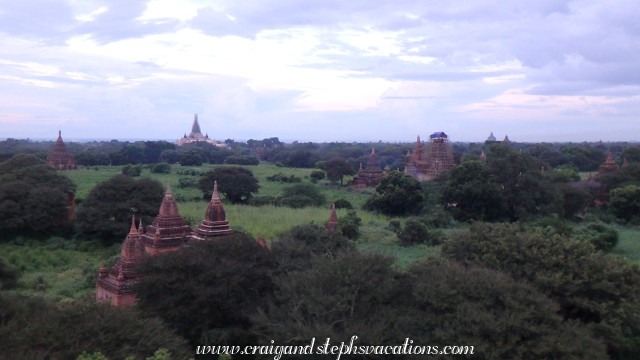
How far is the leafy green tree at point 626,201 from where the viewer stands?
3547cm

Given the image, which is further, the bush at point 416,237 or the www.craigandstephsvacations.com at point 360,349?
the bush at point 416,237

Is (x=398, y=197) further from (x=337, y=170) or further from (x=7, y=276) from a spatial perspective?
(x=7, y=276)

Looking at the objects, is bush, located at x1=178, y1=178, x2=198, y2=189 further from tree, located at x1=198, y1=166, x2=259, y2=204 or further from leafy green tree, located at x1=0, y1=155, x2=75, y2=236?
leafy green tree, located at x1=0, y1=155, x2=75, y2=236

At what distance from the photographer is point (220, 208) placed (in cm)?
1898

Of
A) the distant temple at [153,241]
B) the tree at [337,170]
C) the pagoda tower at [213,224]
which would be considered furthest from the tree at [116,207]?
the tree at [337,170]

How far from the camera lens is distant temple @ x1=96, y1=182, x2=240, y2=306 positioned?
16.8m

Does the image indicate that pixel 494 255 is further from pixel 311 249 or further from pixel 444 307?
pixel 311 249

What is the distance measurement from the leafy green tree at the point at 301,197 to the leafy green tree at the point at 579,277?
24.5 metres

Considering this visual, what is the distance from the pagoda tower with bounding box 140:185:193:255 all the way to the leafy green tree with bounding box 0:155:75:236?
47.1 ft

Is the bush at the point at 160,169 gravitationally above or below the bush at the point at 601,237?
above

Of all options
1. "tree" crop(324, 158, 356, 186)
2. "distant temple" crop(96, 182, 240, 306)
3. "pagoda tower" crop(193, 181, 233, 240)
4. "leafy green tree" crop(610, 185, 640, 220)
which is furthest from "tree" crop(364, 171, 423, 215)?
"pagoda tower" crop(193, 181, 233, 240)

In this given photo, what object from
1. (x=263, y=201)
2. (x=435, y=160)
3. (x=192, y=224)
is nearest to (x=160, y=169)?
(x=263, y=201)

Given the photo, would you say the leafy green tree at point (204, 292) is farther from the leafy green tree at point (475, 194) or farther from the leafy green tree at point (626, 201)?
the leafy green tree at point (626, 201)

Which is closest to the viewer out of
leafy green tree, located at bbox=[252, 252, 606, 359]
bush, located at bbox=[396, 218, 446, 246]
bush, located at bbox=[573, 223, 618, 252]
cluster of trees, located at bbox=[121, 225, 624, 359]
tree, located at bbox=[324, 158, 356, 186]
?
leafy green tree, located at bbox=[252, 252, 606, 359]
